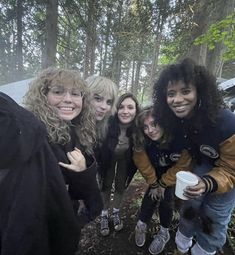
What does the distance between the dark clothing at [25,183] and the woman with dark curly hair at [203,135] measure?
1.22 metres

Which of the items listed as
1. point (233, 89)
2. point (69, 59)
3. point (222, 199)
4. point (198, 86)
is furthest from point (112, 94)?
point (69, 59)

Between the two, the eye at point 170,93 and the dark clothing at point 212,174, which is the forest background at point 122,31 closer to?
the eye at point 170,93

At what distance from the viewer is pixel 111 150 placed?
3.18 metres

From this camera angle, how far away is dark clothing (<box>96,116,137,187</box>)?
3.09 metres

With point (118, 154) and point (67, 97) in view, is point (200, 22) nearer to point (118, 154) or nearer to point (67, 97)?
point (118, 154)

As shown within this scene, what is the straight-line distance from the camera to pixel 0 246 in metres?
1.39

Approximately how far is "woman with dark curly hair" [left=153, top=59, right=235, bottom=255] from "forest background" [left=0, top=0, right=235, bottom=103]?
24.7 inches

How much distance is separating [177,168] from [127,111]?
0.93 metres

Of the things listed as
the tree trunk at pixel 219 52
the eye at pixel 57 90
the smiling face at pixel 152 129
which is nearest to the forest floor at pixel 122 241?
the smiling face at pixel 152 129

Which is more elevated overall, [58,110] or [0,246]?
[58,110]

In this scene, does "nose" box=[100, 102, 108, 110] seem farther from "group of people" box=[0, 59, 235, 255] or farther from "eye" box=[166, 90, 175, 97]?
"eye" box=[166, 90, 175, 97]

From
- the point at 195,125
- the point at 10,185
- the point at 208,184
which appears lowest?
Answer: the point at 208,184

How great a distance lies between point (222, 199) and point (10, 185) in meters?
2.05

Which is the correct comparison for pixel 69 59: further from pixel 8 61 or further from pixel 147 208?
pixel 147 208
